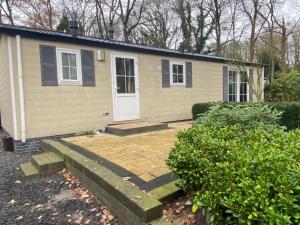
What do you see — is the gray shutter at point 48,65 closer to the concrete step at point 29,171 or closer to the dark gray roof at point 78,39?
the dark gray roof at point 78,39

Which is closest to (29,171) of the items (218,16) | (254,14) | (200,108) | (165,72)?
(165,72)

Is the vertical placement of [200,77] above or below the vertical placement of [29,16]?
below

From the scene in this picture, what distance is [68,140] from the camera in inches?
229

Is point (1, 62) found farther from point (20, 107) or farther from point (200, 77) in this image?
point (200, 77)

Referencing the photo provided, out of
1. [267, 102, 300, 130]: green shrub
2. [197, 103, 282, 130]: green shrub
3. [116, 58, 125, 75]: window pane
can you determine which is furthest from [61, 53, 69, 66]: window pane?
[267, 102, 300, 130]: green shrub

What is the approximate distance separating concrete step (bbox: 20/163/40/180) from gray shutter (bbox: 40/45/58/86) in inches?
88.6

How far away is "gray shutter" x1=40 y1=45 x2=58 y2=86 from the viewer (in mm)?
6090

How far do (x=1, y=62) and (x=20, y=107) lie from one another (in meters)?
2.33

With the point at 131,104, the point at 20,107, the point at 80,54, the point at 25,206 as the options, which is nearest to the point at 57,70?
the point at 80,54

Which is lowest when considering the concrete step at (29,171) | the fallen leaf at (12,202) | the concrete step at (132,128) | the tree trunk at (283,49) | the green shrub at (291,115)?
the fallen leaf at (12,202)

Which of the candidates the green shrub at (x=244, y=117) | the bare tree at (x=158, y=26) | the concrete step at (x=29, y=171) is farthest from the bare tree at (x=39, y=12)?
the green shrub at (x=244, y=117)

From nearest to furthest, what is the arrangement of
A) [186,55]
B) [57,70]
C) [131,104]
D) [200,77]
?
[57,70] → [131,104] → [186,55] → [200,77]

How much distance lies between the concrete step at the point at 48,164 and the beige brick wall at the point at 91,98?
1697 mm

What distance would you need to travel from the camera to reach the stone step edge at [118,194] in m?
2.38
